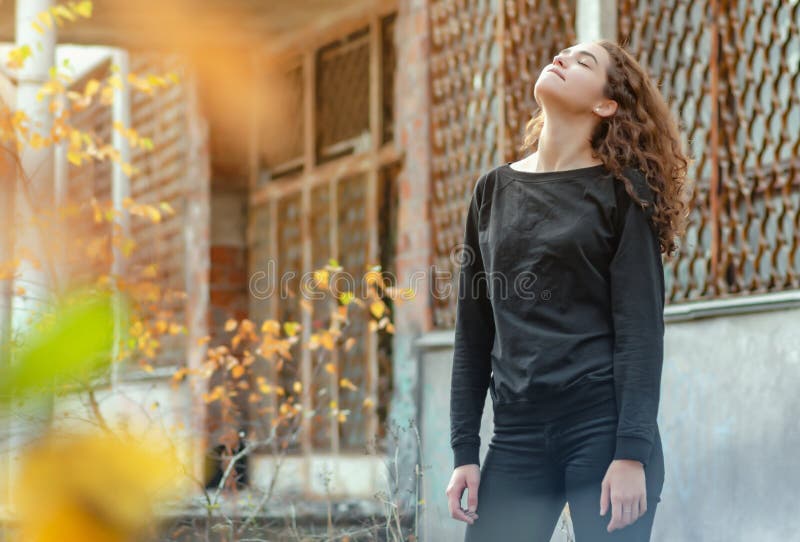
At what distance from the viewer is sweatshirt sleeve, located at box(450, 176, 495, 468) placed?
2.37 m

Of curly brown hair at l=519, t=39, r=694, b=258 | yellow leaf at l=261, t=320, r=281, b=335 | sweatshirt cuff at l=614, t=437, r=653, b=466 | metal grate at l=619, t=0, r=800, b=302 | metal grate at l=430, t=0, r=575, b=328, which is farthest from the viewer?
yellow leaf at l=261, t=320, r=281, b=335

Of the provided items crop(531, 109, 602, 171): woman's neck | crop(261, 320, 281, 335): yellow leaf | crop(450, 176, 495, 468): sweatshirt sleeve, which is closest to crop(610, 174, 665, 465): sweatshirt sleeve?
crop(531, 109, 602, 171): woman's neck

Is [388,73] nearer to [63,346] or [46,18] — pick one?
[46,18]

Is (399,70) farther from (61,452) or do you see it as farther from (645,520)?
(61,452)

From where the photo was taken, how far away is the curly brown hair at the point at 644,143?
218 centimetres

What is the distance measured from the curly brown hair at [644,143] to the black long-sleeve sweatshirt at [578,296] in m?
0.03

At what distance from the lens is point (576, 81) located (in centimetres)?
221

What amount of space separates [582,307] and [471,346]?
0.28 metres

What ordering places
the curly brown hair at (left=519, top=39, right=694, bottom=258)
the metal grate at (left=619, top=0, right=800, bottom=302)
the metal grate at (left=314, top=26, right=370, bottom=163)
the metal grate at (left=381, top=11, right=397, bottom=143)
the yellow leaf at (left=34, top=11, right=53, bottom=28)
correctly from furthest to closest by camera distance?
1. the metal grate at (left=314, top=26, right=370, bottom=163)
2. the metal grate at (left=381, top=11, right=397, bottom=143)
3. the metal grate at (left=619, top=0, right=800, bottom=302)
4. the yellow leaf at (left=34, top=11, right=53, bottom=28)
5. the curly brown hair at (left=519, top=39, right=694, bottom=258)

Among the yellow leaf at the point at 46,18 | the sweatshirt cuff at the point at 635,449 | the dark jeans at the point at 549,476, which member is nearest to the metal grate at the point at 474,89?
the yellow leaf at the point at 46,18

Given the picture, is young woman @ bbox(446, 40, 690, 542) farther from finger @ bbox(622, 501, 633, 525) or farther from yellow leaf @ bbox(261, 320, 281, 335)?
yellow leaf @ bbox(261, 320, 281, 335)

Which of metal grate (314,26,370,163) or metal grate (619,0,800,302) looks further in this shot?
metal grate (314,26,370,163)

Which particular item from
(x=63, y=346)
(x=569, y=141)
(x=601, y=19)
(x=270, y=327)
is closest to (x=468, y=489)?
(x=569, y=141)

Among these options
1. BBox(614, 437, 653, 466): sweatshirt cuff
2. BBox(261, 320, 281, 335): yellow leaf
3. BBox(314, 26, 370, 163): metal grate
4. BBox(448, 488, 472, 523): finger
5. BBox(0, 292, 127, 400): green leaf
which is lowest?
BBox(448, 488, 472, 523): finger
